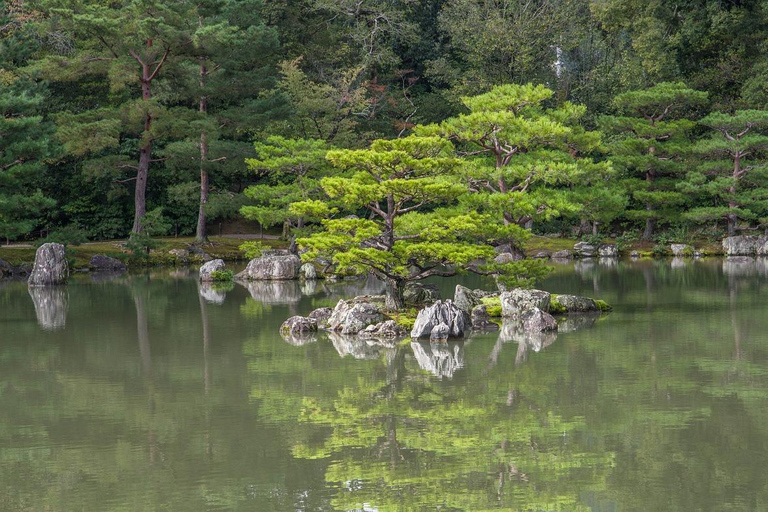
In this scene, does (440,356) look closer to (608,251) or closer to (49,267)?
(49,267)

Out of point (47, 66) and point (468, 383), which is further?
point (47, 66)

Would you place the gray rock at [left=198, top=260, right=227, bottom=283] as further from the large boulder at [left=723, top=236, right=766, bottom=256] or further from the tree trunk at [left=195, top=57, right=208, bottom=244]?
the large boulder at [left=723, top=236, right=766, bottom=256]

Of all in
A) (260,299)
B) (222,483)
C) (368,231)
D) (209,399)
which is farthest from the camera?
(260,299)

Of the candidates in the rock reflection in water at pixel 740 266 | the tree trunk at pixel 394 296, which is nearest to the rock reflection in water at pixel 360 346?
the tree trunk at pixel 394 296

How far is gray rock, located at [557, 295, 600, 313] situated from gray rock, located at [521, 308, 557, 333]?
1987mm

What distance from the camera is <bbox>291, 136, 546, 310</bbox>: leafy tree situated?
51.8ft

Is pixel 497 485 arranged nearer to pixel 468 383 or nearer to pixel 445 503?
pixel 445 503

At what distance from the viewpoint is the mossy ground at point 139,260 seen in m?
29.2

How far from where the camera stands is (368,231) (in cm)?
1600

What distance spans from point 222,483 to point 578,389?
4.58 meters

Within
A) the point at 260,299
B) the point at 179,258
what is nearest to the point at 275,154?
the point at 179,258

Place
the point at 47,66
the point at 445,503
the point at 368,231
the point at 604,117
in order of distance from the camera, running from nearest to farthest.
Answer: the point at 445,503 < the point at 368,231 < the point at 47,66 < the point at 604,117

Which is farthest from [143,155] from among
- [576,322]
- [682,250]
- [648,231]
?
[576,322]

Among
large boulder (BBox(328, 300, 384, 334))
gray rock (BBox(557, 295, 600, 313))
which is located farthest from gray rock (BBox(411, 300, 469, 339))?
gray rock (BBox(557, 295, 600, 313))
